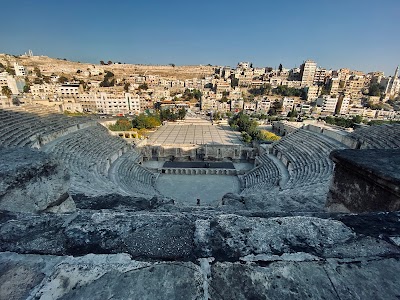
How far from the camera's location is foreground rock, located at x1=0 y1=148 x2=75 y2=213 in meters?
1.86

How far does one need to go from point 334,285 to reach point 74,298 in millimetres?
1179

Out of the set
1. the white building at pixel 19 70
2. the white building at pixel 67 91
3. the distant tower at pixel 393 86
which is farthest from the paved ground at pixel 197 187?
the distant tower at pixel 393 86

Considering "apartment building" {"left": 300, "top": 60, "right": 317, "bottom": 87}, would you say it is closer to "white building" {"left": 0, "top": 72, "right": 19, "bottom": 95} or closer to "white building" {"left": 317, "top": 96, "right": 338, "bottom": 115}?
"white building" {"left": 317, "top": 96, "right": 338, "bottom": 115}

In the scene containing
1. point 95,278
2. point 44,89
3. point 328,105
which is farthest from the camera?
point 328,105

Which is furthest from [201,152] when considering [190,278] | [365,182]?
[190,278]

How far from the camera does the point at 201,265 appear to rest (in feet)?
3.41

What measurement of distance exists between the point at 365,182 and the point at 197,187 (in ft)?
42.8

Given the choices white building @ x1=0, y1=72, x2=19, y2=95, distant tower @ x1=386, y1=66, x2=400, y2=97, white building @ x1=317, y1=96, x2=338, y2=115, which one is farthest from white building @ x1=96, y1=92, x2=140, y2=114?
distant tower @ x1=386, y1=66, x2=400, y2=97

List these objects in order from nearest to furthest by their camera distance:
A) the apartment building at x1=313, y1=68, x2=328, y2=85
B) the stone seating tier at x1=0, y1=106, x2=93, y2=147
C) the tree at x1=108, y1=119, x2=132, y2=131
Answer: the stone seating tier at x1=0, y1=106, x2=93, y2=147, the tree at x1=108, y1=119, x2=132, y2=131, the apartment building at x1=313, y1=68, x2=328, y2=85

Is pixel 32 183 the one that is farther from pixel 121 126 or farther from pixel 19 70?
pixel 19 70

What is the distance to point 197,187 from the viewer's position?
1508 cm

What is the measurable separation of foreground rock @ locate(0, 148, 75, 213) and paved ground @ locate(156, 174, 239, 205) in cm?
1046

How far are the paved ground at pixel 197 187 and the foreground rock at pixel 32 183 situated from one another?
1046cm

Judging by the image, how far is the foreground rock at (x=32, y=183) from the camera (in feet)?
6.11
